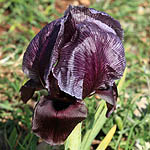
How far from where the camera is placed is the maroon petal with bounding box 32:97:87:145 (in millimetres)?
1180

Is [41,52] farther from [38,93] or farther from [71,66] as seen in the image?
[38,93]

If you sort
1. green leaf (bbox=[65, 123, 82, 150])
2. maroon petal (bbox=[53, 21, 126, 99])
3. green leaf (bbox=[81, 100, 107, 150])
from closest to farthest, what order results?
1. maroon petal (bbox=[53, 21, 126, 99])
2. green leaf (bbox=[65, 123, 82, 150])
3. green leaf (bbox=[81, 100, 107, 150])

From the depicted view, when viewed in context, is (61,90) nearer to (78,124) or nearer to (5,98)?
(78,124)

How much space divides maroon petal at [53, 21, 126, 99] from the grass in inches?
20.4

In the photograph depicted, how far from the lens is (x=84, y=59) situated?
3.82 feet

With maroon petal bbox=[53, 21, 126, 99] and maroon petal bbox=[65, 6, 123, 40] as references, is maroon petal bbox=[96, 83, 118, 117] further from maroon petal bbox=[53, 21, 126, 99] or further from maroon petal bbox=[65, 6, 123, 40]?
maroon petal bbox=[65, 6, 123, 40]

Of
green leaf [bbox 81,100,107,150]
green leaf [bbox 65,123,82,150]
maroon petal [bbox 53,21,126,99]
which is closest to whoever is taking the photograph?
maroon petal [bbox 53,21,126,99]

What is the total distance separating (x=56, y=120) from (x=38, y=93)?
62 centimetres

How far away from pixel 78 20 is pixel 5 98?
4.09 feet

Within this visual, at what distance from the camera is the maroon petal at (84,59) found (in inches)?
45.5

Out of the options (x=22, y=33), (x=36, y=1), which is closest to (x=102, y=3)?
(x=36, y=1)

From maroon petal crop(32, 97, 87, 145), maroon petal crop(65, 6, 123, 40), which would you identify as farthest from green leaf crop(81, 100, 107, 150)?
maroon petal crop(65, 6, 123, 40)

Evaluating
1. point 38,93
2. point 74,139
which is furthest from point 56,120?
point 38,93

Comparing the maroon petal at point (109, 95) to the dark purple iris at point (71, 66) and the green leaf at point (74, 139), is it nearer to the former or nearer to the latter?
the dark purple iris at point (71, 66)
